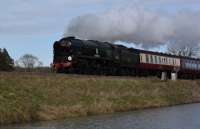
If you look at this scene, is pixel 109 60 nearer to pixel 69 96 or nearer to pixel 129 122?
pixel 69 96

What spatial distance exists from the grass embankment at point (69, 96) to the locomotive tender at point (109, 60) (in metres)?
4.31

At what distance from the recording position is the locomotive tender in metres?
52.1

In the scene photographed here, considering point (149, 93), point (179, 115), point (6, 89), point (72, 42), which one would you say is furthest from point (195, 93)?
point (6, 89)

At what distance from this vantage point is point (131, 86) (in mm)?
50875

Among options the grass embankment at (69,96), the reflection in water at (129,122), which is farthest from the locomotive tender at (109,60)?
the reflection in water at (129,122)

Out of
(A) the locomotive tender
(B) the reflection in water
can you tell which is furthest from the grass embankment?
(A) the locomotive tender

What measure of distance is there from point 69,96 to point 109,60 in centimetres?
1986

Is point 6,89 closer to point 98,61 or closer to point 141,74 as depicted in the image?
point 98,61

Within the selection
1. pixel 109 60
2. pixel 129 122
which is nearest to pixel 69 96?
pixel 129 122

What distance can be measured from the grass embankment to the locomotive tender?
4.31 m

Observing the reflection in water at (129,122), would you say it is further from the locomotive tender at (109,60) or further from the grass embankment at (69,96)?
the locomotive tender at (109,60)

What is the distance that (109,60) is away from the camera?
58.6 metres

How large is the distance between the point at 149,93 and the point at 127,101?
7206mm

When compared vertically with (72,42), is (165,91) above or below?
below
